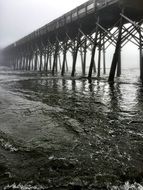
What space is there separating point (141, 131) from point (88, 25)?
14.9 m

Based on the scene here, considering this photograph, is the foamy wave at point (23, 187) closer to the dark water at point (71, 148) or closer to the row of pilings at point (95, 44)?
the dark water at point (71, 148)

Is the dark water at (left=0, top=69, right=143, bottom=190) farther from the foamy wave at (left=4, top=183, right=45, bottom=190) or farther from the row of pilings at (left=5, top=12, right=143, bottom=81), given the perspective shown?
the row of pilings at (left=5, top=12, right=143, bottom=81)

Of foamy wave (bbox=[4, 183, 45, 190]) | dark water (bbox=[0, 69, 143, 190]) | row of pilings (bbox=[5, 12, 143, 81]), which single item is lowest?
foamy wave (bbox=[4, 183, 45, 190])

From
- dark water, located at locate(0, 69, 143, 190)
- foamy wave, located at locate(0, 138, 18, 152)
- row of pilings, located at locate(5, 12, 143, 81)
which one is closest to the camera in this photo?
dark water, located at locate(0, 69, 143, 190)

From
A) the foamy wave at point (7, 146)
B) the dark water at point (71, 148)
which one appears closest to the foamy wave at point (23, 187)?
the dark water at point (71, 148)

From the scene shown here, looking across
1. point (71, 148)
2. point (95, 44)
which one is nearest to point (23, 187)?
point (71, 148)

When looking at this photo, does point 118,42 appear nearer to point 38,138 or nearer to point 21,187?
→ point 38,138

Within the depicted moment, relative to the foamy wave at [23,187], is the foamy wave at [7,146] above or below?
above

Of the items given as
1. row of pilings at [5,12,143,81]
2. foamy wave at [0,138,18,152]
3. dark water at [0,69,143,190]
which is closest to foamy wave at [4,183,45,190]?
dark water at [0,69,143,190]

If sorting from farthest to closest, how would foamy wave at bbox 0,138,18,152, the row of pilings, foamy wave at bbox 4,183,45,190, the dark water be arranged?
the row of pilings → foamy wave at bbox 0,138,18,152 → the dark water → foamy wave at bbox 4,183,45,190

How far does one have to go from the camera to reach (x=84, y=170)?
2.74 m

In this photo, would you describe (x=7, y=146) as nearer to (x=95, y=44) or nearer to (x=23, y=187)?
(x=23, y=187)

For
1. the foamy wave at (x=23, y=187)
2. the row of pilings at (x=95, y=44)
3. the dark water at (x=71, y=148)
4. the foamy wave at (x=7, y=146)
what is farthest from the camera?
the row of pilings at (x=95, y=44)

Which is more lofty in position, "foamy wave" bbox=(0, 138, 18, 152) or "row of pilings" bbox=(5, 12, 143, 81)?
"row of pilings" bbox=(5, 12, 143, 81)
